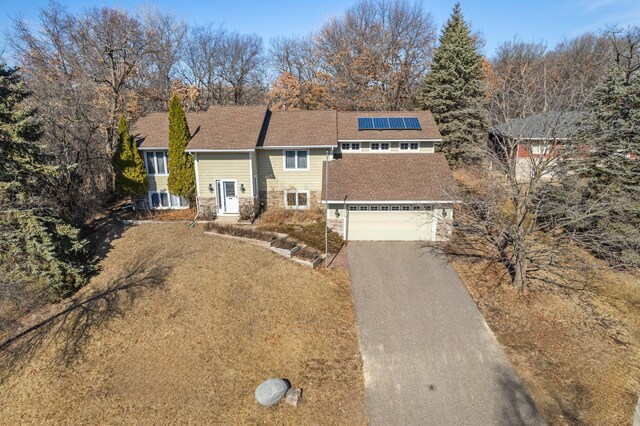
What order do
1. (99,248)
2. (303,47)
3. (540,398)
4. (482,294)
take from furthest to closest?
1. (303,47)
2. (99,248)
3. (482,294)
4. (540,398)

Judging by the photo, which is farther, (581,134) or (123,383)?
(581,134)

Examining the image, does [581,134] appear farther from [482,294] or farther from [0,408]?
[0,408]

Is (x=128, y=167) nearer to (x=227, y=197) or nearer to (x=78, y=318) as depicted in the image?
(x=227, y=197)

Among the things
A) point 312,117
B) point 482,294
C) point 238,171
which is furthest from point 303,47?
point 482,294

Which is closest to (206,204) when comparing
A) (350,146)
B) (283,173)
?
(283,173)

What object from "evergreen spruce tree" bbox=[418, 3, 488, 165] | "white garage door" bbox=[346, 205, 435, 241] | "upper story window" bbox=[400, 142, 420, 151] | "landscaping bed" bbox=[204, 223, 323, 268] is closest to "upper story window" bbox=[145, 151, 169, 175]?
"landscaping bed" bbox=[204, 223, 323, 268]

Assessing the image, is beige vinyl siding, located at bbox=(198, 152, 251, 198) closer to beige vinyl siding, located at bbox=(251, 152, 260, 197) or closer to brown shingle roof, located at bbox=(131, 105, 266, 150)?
beige vinyl siding, located at bbox=(251, 152, 260, 197)

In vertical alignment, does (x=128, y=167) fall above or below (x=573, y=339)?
above
